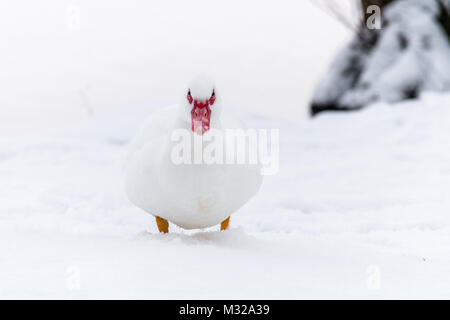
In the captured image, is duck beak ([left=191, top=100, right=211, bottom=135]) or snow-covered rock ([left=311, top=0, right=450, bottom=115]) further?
snow-covered rock ([left=311, top=0, right=450, bottom=115])

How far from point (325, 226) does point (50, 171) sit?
2552 millimetres

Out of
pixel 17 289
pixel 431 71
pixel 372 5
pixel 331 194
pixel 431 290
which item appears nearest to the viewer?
pixel 17 289

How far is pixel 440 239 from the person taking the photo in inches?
119

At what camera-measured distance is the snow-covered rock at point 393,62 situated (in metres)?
9.14

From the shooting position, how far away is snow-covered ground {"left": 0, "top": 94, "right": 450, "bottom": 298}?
5.92 feet

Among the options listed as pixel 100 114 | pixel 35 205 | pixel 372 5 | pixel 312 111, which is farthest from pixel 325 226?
pixel 372 5

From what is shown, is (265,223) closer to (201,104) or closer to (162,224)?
(162,224)

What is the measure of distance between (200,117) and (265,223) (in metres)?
1.55

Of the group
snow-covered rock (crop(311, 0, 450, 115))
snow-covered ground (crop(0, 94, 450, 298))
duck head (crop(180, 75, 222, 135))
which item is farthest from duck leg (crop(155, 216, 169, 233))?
snow-covered rock (crop(311, 0, 450, 115))

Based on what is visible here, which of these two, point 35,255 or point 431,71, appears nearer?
point 35,255

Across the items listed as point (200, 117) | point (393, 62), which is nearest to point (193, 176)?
point (200, 117)

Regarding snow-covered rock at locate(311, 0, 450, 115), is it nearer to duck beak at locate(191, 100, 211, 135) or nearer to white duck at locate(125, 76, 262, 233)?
white duck at locate(125, 76, 262, 233)

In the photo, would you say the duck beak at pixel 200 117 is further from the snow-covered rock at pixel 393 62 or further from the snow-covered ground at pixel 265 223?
the snow-covered rock at pixel 393 62

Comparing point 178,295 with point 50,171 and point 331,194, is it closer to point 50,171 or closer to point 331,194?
point 331,194
